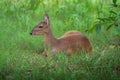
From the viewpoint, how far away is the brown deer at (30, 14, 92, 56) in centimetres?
831

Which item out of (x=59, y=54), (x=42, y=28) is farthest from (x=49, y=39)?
(x=59, y=54)

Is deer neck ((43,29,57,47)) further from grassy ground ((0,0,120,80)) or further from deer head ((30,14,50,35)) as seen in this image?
grassy ground ((0,0,120,80))

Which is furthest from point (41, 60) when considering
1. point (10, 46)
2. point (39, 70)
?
point (10, 46)

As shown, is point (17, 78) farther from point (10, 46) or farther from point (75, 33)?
point (75, 33)

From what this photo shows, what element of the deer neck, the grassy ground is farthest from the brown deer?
the grassy ground

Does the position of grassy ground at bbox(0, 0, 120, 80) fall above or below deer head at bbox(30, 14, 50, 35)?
below

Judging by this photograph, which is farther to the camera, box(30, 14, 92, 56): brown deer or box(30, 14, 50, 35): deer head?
box(30, 14, 50, 35): deer head

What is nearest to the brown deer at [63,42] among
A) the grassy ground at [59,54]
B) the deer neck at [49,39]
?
the deer neck at [49,39]

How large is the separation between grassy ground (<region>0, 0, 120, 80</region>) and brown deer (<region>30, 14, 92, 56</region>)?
23cm

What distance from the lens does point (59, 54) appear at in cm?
761

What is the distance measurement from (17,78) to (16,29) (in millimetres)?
3869

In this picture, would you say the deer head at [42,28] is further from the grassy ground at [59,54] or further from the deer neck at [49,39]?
the grassy ground at [59,54]

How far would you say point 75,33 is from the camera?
8.88 meters

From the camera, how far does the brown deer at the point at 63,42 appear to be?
327 inches
